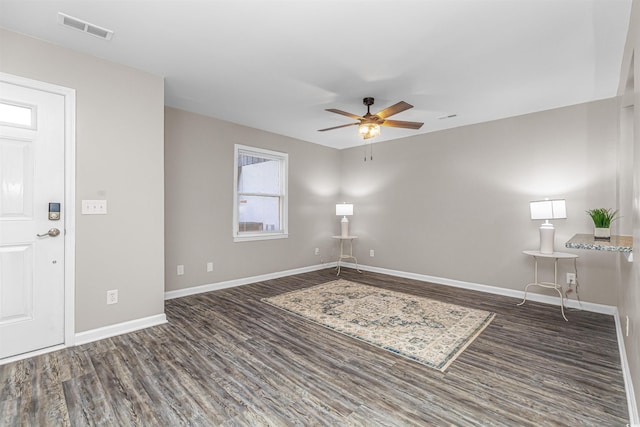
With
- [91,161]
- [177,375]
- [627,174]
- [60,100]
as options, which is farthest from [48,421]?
[627,174]

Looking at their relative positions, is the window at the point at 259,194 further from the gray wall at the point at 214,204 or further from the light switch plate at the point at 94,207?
the light switch plate at the point at 94,207

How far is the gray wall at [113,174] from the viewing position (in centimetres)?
260

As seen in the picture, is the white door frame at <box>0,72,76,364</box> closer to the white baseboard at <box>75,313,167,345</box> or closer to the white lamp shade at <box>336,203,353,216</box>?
the white baseboard at <box>75,313,167,345</box>

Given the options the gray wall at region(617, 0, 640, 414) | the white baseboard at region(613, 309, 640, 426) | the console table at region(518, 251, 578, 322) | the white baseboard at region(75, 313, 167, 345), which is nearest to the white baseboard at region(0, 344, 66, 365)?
the white baseboard at region(75, 313, 167, 345)

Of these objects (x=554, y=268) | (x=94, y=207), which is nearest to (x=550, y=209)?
(x=554, y=268)

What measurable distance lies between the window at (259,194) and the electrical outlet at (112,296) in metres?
2.01

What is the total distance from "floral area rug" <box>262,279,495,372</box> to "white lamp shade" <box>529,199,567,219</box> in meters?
1.36

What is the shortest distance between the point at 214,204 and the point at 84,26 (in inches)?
101

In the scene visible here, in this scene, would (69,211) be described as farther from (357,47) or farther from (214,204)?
(357,47)

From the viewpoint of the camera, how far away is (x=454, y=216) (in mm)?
4859


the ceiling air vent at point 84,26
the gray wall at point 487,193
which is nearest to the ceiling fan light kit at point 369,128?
the gray wall at point 487,193

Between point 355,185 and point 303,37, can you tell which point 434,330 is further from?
point 355,185

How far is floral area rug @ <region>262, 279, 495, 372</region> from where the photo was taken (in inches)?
105

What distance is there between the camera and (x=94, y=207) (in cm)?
272
